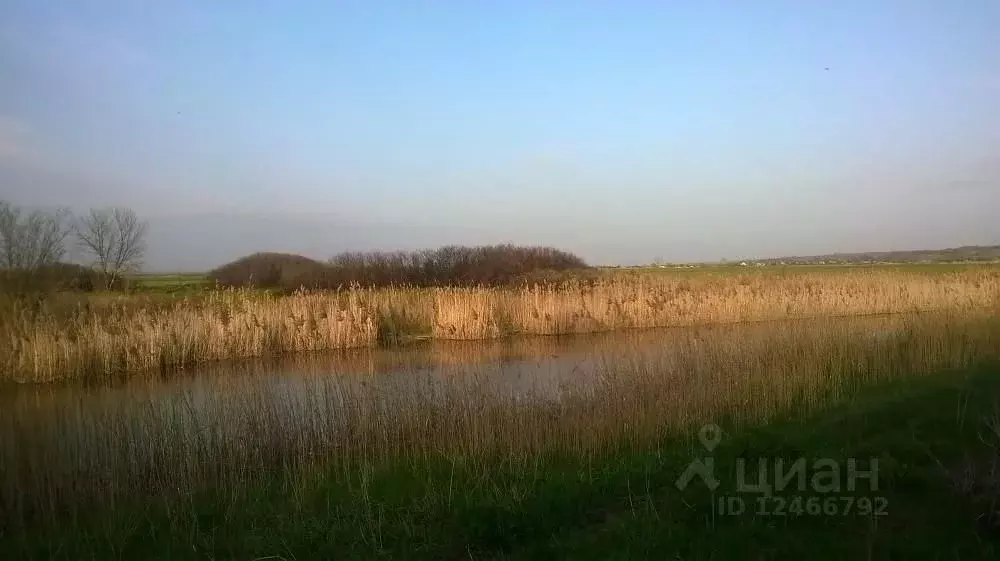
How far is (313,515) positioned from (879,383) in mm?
7476

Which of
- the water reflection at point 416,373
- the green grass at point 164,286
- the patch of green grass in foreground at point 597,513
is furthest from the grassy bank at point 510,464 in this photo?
the green grass at point 164,286

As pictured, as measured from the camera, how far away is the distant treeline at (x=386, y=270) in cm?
2348

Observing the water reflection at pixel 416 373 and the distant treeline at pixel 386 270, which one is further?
the distant treeline at pixel 386 270

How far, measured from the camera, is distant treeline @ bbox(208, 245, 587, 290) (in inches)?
925

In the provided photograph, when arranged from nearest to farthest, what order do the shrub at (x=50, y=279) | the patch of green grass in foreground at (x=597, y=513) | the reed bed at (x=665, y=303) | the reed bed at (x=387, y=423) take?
the patch of green grass in foreground at (x=597, y=513), the reed bed at (x=387, y=423), the shrub at (x=50, y=279), the reed bed at (x=665, y=303)

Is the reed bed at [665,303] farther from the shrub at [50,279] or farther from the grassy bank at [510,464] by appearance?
the grassy bank at [510,464]

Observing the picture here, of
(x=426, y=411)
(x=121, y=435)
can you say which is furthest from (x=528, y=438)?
(x=121, y=435)

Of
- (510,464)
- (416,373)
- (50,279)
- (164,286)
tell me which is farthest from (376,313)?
(164,286)

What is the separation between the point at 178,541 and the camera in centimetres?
454

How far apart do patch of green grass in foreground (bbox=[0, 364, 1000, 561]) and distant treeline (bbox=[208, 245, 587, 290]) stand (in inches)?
653

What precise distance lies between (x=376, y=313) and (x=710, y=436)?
466 inches

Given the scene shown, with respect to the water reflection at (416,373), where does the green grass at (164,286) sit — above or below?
above

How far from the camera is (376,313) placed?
17.1 meters

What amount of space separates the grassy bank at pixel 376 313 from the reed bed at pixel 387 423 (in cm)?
213
